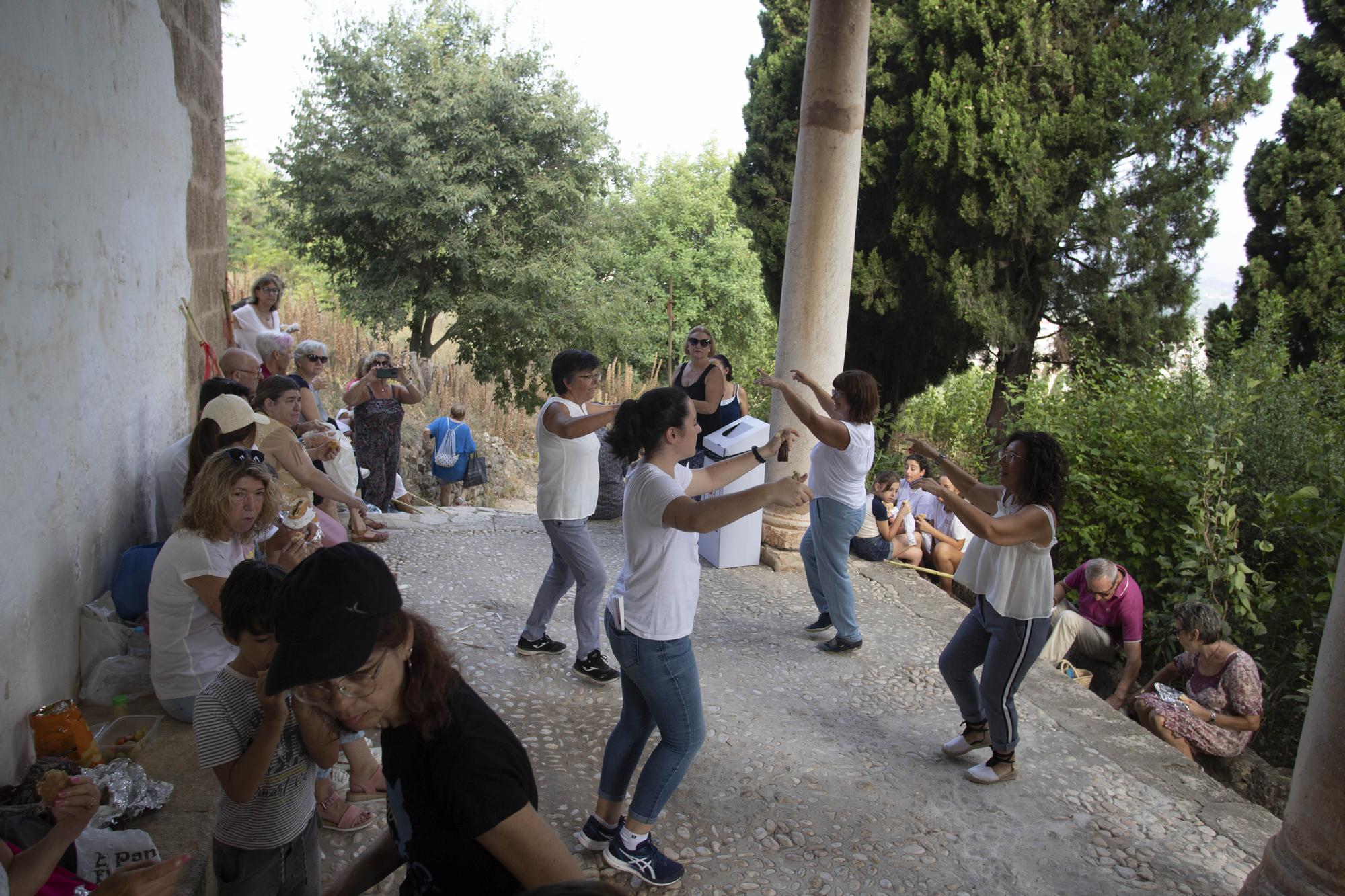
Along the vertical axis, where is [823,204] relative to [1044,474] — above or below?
above

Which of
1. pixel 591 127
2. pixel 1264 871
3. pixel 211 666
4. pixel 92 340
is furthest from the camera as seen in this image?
pixel 591 127

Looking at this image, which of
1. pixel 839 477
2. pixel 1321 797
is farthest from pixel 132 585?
pixel 1321 797

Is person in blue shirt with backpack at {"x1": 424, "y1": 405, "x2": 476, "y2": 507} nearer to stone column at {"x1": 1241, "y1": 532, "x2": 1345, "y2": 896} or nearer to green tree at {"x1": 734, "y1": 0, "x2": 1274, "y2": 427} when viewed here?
green tree at {"x1": 734, "y1": 0, "x2": 1274, "y2": 427}

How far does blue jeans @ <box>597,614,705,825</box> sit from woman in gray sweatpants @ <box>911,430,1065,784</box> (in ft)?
4.17

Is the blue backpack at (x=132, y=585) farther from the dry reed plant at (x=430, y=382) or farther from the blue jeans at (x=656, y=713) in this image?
the dry reed plant at (x=430, y=382)

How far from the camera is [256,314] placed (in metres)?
6.31

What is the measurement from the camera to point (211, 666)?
11.1 feet

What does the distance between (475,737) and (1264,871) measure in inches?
114

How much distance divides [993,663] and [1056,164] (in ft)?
25.2

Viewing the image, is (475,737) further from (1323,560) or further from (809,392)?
(1323,560)

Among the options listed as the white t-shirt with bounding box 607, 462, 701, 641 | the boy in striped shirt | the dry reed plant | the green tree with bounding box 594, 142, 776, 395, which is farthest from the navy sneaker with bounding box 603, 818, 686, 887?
the green tree with bounding box 594, 142, 776, 395

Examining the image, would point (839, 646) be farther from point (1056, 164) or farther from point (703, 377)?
point (1056, 164)

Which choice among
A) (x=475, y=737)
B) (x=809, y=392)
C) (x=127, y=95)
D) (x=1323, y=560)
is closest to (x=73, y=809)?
(x=475, y=737)

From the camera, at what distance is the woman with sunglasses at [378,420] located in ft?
23.3
